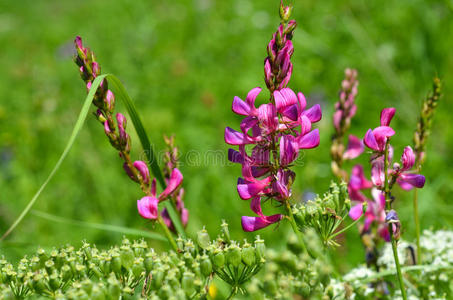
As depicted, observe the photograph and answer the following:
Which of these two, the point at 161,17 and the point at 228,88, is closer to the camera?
the point at 228,88

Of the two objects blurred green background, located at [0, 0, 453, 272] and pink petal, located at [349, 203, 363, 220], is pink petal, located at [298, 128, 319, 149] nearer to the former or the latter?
pink petal, located at [349, 203, 363, 220]

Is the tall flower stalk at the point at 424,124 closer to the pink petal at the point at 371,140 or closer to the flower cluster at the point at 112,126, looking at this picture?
the pink petal at the point at 371,140

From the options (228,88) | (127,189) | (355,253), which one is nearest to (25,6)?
(228,88)

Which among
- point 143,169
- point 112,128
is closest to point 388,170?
point 143,169

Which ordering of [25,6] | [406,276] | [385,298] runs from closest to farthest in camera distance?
1. [385,298]
2. [406,276]
3. [25,6]

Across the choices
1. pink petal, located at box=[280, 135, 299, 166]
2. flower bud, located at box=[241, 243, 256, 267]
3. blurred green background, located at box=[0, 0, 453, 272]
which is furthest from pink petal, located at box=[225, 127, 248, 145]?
blurred green background, located at box=[0, 0, 453, 272]

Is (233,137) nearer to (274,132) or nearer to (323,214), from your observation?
(274,132)

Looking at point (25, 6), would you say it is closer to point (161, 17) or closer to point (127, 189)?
point (161, 17)
